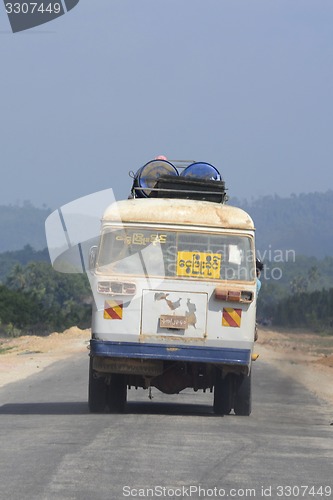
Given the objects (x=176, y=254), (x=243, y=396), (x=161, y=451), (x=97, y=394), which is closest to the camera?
(x=161, y=451)

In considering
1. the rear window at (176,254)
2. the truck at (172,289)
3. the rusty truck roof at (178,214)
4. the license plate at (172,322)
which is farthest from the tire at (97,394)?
the rusty truck roof at (178,214)

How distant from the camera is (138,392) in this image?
23422mm

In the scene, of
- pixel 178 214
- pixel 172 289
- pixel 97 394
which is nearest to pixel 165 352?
pixel 172 289

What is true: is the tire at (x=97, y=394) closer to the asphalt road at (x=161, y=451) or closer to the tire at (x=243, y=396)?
the asphalt road at (x=161, y=451)

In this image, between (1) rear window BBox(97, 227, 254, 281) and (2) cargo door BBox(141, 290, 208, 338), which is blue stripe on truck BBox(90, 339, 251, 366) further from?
(1) rear window BBox(97, 227, 254, 281)

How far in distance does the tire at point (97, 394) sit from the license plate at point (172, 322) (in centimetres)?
179

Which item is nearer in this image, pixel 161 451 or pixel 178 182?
pixel 161 451

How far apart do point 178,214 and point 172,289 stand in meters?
1.19

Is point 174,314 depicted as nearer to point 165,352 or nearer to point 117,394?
point 165,352

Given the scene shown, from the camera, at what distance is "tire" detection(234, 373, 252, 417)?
17.8 m

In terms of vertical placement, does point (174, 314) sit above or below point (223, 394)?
above

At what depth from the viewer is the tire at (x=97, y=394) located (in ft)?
57.9

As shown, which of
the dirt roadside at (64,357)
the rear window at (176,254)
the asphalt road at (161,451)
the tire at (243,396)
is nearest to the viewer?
the asphalt road at (161,451)

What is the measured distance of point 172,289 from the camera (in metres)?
16.5
